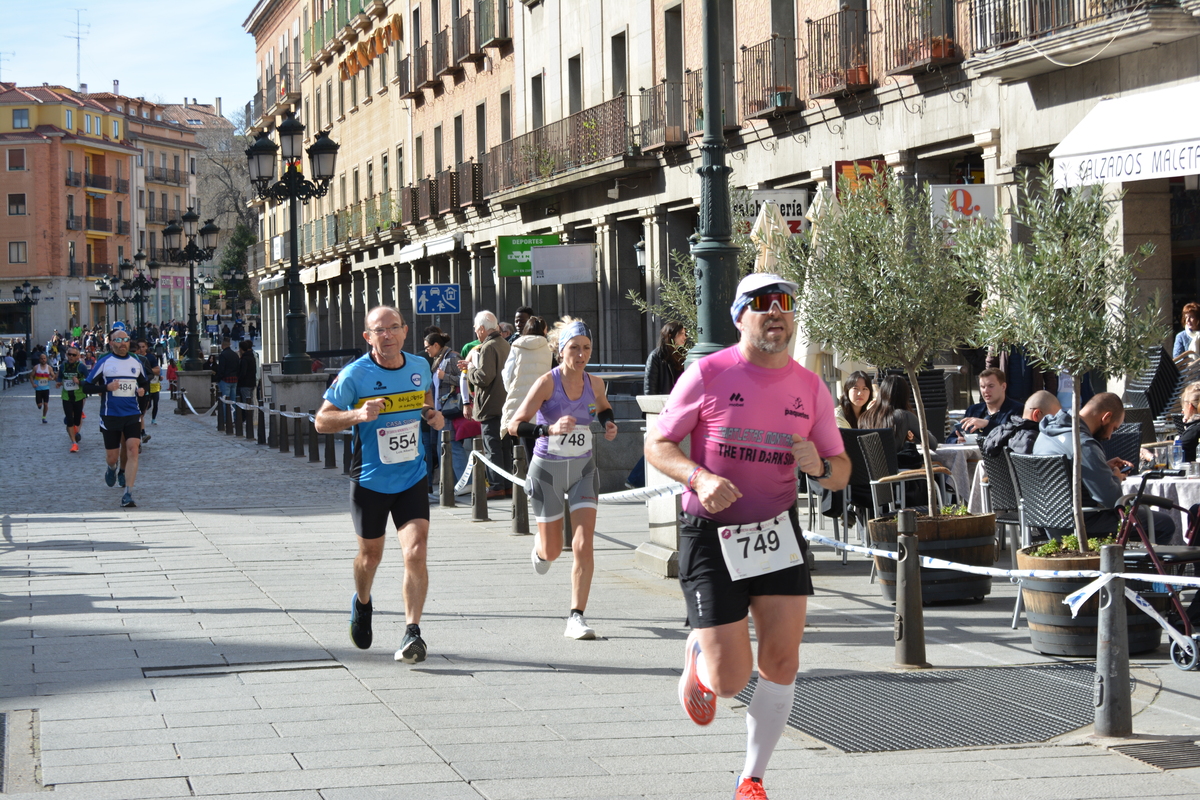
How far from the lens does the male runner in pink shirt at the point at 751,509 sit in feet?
16.7

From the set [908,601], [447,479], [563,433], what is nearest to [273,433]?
[447,479]

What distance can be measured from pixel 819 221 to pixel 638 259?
766 inches

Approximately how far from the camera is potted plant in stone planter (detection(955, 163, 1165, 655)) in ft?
24.4

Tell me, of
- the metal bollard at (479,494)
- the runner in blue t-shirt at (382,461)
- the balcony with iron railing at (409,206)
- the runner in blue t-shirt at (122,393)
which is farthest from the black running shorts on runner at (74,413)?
the runner in blue t-shirt at (382,461)

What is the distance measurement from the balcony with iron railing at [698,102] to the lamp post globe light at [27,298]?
180 feet

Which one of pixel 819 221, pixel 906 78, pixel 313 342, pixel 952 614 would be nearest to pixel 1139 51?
pixel 906 78

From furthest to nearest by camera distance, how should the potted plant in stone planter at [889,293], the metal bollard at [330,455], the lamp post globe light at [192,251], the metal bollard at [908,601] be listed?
the lamp post globe light at [192,251], the metal bollard at [330,455], the potted plant in stone planter at [889,293], the metal bollard at [908,601]

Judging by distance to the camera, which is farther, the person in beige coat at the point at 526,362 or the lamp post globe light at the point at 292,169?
the lamp post globe light at the point at 292,169

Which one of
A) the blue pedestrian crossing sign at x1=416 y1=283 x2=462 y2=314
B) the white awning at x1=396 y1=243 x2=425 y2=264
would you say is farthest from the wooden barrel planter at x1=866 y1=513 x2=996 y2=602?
the white awning at x1=396 y1=243 x2=425 y2=264

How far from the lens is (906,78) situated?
65.9 ft

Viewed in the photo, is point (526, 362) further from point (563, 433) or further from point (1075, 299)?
point (1075, 299)

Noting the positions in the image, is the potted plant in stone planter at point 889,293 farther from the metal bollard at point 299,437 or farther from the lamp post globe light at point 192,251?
the lamp post globe light at point 192,251

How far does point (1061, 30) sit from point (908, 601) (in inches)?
422

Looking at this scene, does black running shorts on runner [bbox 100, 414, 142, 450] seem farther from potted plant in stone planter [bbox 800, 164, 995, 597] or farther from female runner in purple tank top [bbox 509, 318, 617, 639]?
potted plant in stone planter [bbox 800, 164, 995, 597]
